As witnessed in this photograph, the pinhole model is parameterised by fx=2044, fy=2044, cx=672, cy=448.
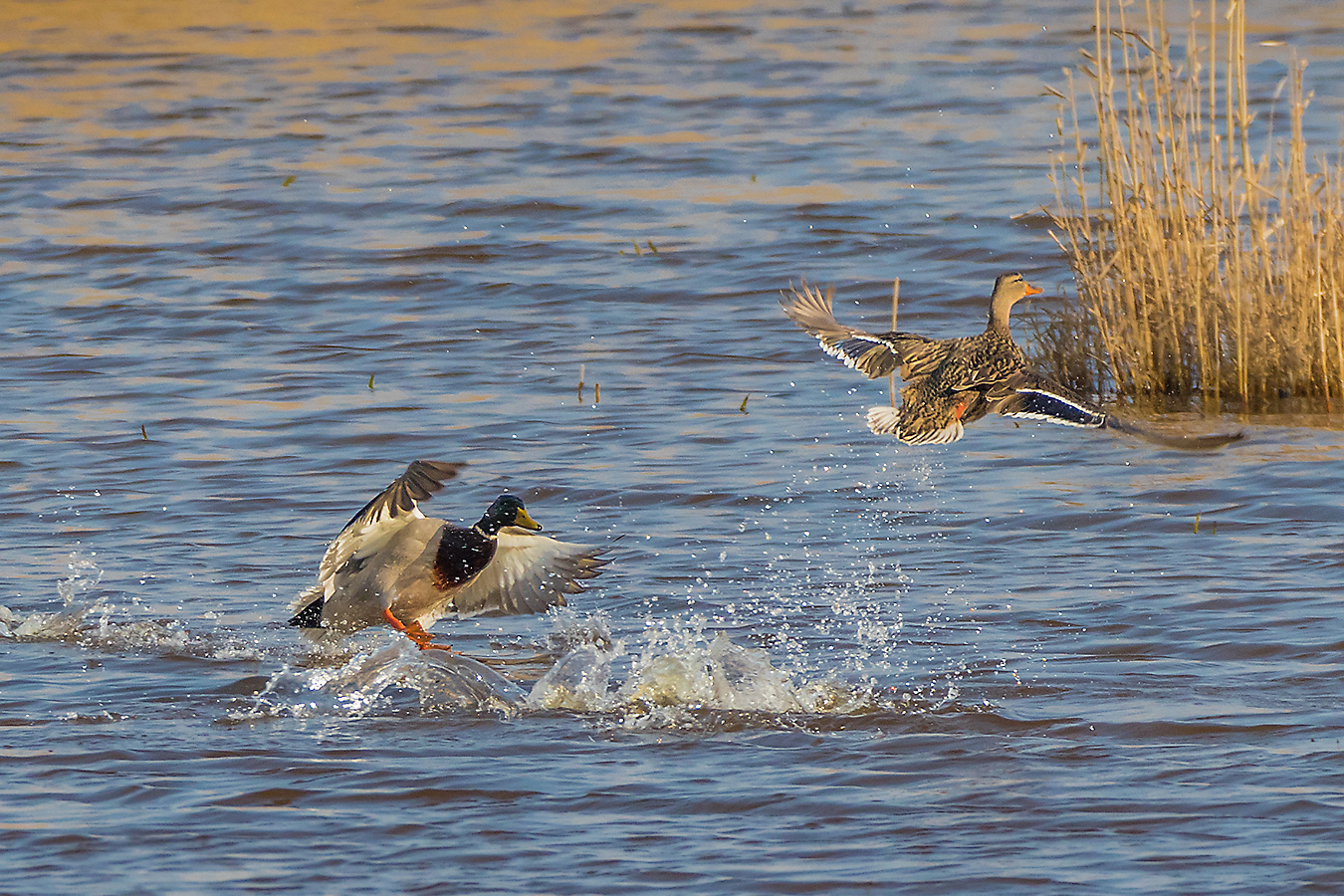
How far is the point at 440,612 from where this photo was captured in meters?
6.85

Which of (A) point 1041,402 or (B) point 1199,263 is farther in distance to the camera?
(B) point 1199,263

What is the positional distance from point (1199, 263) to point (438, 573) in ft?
13.0

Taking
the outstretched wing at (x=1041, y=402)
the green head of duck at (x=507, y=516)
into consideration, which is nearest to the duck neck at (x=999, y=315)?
the outstretched wing at (x=1041, y=402)

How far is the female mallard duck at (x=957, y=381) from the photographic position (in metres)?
7.42

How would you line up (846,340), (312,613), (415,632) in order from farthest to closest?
1. (846,340)
2. (312,613)
3. (415,632)

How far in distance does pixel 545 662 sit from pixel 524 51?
49.0 ft

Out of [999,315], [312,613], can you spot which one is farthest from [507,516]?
[999,315]

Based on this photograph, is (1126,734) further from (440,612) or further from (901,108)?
(901,108)

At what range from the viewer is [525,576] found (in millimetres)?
6875

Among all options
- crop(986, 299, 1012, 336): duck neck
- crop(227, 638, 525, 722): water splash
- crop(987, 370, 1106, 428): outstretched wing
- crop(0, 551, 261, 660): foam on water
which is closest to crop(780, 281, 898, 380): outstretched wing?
crop(986, 299, 1012, 336): duck neck

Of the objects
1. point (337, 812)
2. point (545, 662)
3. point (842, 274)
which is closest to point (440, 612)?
point (545, 662)

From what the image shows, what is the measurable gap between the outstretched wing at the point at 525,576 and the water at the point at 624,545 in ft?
0.47

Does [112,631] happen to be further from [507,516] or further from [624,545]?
[624,545]

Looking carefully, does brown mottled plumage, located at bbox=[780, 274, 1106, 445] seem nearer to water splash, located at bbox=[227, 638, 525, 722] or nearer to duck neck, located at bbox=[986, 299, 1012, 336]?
duck neck, located at bbox=[986, 299, 1012, 336]
